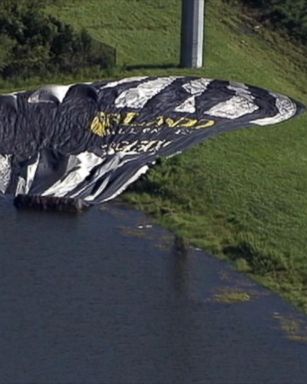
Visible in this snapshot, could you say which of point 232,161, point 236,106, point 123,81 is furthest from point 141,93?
point 232,161

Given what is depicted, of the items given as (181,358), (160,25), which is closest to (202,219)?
(181,358)

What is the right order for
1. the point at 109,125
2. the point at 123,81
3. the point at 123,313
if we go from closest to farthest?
the point at 123,313 < the point at 109,125 < the point at 123,81

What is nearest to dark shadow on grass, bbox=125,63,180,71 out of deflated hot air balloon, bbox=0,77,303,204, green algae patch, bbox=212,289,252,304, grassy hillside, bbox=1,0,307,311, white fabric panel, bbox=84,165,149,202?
grassy hillside, bbox=1,0,307,311

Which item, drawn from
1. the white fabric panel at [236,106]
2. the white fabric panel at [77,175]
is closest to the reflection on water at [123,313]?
the white fabric panel at [77,175]

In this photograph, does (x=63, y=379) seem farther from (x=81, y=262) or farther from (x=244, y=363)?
(x=81, y=262)

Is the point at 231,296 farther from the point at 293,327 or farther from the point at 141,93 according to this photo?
the point at 141,93

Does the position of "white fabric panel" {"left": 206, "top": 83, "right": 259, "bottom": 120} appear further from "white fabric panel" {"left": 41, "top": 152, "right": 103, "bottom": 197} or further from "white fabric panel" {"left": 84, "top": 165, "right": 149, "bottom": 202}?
"white fabric panel" {"left": 41, "top": 152, "right": 103, "bottom": 197}
